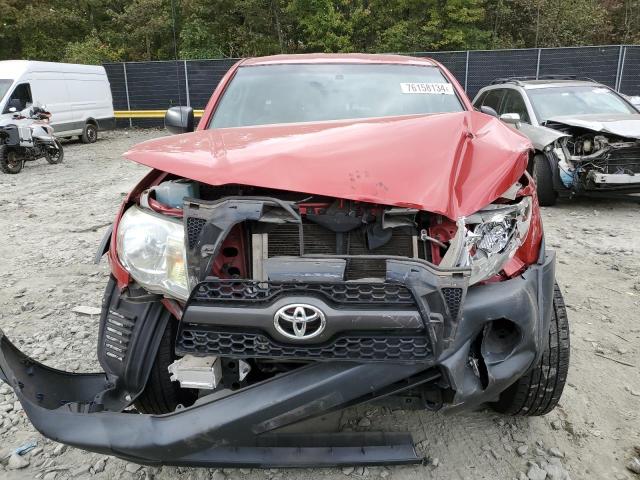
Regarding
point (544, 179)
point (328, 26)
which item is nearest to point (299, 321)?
point (544, 179)

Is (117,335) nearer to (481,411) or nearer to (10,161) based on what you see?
(481,411)

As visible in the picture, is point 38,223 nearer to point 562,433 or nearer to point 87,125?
point 562,433

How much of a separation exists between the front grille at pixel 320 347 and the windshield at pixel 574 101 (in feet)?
20.5

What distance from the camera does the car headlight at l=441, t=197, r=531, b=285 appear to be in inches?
68.7

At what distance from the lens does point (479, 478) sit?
215 cm

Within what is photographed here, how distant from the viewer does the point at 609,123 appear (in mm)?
6203

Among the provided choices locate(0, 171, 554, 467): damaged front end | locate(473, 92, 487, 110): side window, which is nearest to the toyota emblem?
locate(0, 171, 554, 467): damaged front end

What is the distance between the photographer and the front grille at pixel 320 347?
1.56 metres

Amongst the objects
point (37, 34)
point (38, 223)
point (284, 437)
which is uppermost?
point (37, 34)

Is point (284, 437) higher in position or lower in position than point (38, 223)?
higher

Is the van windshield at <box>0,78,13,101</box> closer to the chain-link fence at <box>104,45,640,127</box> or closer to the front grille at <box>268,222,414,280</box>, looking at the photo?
the chain-link fence at <box>104,45,640,127</box>

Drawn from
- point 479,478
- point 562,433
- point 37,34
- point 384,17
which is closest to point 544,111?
point 562,433

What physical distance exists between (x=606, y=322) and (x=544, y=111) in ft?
14.4

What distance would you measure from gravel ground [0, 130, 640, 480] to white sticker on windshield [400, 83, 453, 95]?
181 centimetres
